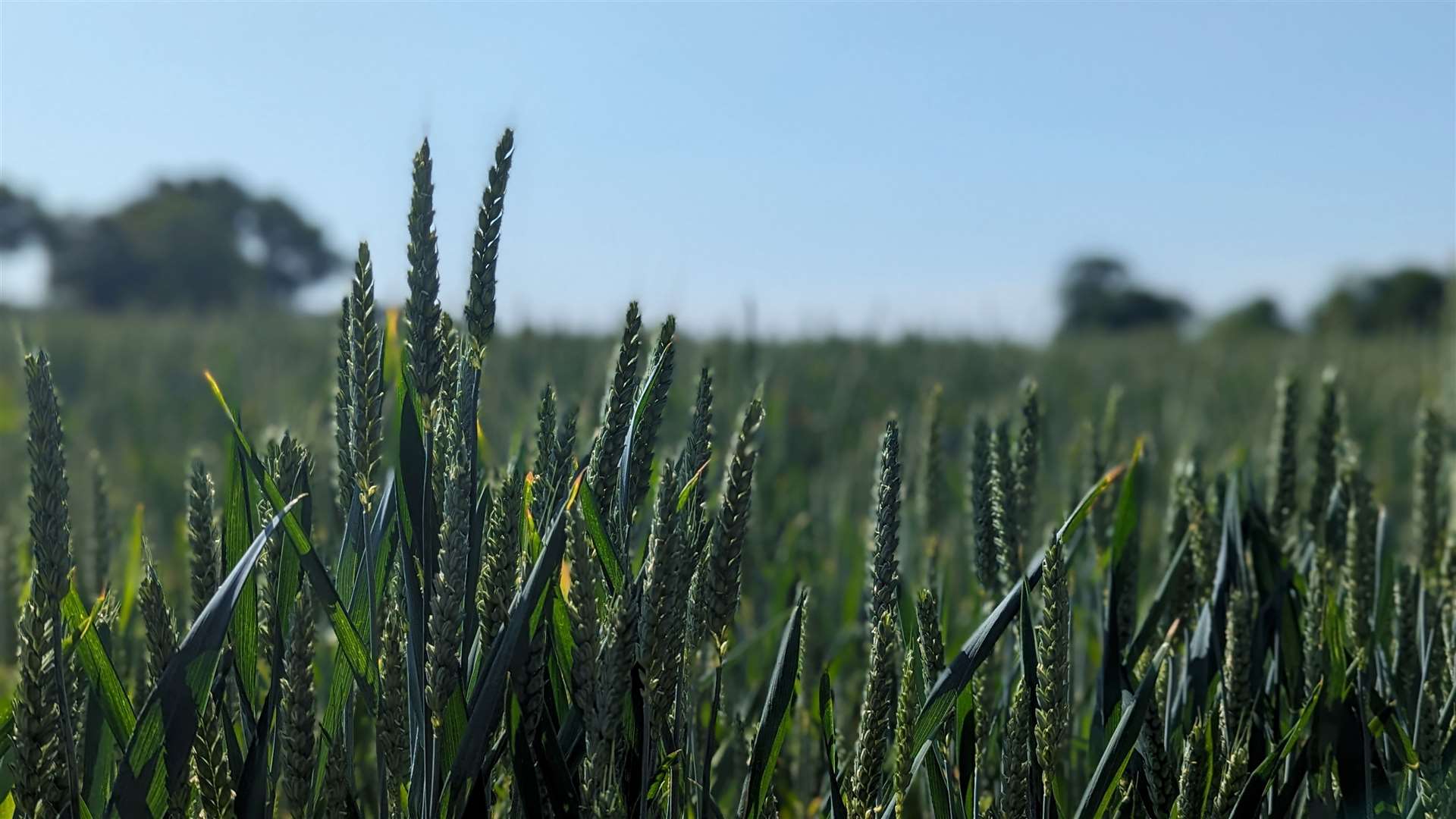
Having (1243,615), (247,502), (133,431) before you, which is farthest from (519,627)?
(133,431)

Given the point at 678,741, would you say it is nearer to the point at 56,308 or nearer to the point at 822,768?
the point at 822,768

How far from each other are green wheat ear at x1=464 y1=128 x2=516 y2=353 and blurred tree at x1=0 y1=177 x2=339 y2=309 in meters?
30.5

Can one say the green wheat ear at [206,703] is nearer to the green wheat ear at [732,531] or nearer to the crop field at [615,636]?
the crop field at [615,636]

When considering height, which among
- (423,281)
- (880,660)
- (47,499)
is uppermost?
(423,281)

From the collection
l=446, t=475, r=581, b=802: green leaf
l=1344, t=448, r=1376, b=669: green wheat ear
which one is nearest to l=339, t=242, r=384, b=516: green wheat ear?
l=446, t=475, r=581, b=802: green leaf

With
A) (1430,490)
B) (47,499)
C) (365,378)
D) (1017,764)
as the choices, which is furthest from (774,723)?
(1430,490)

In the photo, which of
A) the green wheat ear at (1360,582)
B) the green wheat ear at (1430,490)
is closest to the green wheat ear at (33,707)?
the green wheat ear at (1360,582)

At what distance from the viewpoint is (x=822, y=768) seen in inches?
58.6

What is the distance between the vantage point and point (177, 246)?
118 ft

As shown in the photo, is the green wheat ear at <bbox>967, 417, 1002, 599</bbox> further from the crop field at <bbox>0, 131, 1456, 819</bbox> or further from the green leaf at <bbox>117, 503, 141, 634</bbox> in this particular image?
the green leaf at <bbox>117, 503, 141, 634</bbox>

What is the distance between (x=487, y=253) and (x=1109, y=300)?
5610 cm

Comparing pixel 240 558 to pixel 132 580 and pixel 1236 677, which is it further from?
pixel 1236 677

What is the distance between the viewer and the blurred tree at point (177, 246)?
3438 centimetres

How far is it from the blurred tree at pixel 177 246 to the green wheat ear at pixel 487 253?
1202 inches
